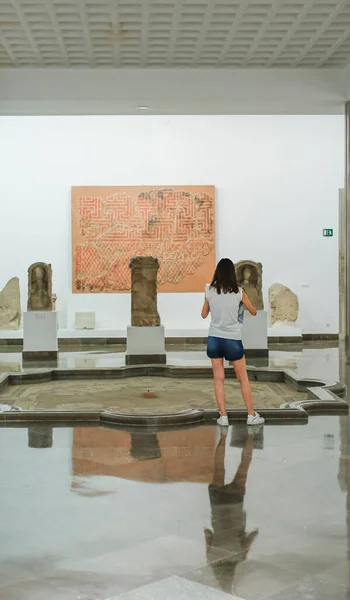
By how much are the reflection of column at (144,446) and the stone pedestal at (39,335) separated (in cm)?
753

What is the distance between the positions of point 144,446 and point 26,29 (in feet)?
23.3

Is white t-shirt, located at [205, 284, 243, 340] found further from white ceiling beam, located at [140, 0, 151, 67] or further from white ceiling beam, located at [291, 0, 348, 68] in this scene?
white ceiling beam, located at [291, 0, 348, 68]

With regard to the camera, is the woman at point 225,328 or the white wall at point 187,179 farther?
the white wall at point 187,179

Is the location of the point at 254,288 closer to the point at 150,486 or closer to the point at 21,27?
the point at 21,27

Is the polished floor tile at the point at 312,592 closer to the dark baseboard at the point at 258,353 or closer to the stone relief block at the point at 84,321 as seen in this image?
the dark baseboard at the point at 258,353

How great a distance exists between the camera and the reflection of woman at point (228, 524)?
429 cm

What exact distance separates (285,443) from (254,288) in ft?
28.1

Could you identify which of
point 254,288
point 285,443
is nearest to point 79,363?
point 254,288

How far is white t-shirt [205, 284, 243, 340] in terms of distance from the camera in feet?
26.6

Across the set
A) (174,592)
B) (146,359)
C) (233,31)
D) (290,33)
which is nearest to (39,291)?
(146,359)

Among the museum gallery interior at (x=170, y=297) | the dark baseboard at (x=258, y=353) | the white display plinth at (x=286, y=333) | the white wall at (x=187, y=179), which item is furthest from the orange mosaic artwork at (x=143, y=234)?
the dark baseboard at (x=258, y=353)

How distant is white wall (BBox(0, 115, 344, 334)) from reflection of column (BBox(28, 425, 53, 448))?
10.9 m

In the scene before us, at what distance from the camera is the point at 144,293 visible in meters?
14.7

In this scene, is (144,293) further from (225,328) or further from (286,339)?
(225,328)
